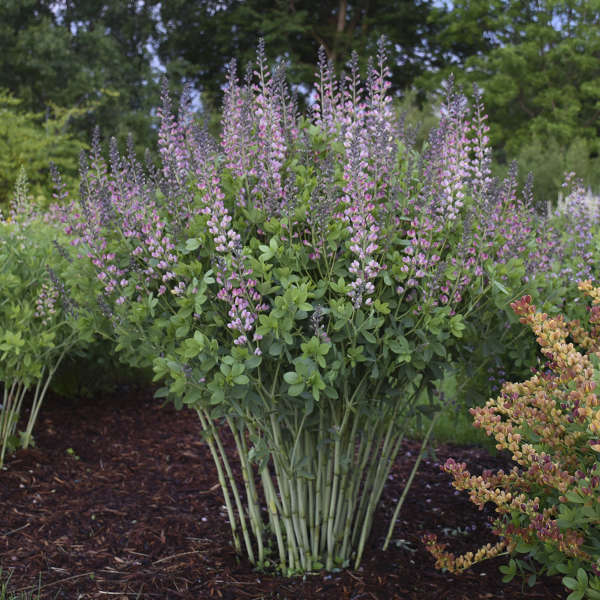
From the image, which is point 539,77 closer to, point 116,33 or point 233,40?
point 233,40

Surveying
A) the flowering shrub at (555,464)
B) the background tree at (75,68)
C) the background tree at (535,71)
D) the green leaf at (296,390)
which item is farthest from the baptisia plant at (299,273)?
the background tree at (535,71)

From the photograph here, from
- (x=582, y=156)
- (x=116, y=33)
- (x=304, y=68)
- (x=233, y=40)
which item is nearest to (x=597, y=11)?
(x=582, y=156)

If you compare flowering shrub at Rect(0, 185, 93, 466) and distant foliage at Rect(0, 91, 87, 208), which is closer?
flowering shrub at Rect(0, 185, 93, 466)

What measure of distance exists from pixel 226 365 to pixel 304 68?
24.6 meters

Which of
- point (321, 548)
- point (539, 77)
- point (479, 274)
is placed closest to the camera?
point (479, 274)

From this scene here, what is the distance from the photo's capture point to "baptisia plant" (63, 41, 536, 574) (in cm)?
257

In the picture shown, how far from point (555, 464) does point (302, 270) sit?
123 cm

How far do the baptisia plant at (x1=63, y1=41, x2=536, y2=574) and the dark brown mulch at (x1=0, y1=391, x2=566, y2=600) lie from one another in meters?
0.23

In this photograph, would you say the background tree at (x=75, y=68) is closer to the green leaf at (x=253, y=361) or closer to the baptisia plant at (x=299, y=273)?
the baptisia plant at (x=299, y=273)

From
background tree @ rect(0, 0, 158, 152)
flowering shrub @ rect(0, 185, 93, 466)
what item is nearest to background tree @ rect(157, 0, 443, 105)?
background tree @ rect(0, 0, 158, 152)

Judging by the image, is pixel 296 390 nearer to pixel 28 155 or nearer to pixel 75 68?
pixel 28 155

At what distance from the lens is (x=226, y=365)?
2.59 metres

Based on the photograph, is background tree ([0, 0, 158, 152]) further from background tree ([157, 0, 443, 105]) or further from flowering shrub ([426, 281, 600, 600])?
flowering shrub ([426, 281, 600, 600])

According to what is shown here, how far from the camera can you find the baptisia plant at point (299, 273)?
2572 millimetres
